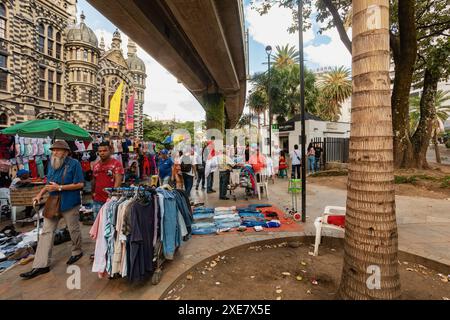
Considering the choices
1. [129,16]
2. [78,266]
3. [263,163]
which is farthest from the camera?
[263,163]

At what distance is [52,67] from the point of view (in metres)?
26.2

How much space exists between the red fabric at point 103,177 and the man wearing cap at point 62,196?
347 mm

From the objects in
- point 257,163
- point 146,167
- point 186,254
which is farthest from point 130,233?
point 146,167

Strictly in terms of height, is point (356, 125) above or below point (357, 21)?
below

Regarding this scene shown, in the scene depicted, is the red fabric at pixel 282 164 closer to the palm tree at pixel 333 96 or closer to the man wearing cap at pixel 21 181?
the man wearing cap at pixel 21 181

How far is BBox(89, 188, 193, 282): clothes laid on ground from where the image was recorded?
108 inches

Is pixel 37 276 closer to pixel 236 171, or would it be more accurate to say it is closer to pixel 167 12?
pixel 236 171

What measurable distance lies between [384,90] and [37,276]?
4.91m

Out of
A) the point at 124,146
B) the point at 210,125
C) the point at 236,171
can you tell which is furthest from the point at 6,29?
the point at 236,171

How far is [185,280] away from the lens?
322 cm

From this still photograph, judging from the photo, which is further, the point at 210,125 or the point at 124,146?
the point at 210,125

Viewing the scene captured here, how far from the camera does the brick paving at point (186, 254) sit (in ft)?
9.35

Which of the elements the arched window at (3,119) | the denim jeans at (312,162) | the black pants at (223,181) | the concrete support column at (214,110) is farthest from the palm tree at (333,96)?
the arched window at (3,119)
